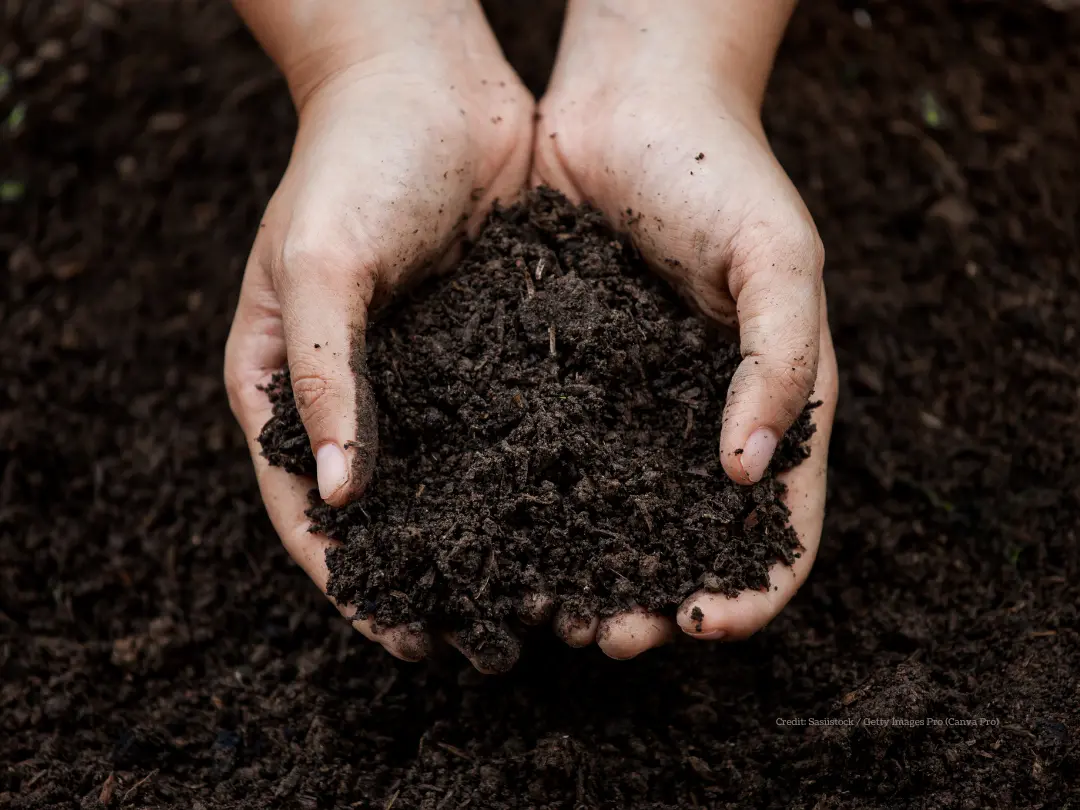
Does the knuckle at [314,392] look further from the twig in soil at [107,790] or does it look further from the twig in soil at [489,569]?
the twig in soil at [107,790]

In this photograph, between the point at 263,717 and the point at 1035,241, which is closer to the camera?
the point at 263,717

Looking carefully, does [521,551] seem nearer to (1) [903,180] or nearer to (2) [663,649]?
(2) [663,649]

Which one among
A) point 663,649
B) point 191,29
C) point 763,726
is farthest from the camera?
point 191,29

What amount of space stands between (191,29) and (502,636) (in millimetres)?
3032

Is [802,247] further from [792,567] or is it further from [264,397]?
[264,397]

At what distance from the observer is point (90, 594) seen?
112 inches

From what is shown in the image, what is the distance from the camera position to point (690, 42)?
8.95 feet

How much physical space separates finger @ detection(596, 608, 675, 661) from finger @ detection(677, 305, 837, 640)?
68 mm

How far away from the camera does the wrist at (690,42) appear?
106 inches

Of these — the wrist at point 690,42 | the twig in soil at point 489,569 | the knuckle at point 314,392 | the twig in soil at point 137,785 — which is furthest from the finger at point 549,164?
the twig in soil at point 137,785

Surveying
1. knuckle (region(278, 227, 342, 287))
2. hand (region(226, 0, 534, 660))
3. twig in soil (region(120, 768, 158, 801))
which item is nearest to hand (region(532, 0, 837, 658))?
hand (region(226, 0, 534, 660))

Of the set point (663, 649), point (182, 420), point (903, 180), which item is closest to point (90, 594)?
point (182, 420)

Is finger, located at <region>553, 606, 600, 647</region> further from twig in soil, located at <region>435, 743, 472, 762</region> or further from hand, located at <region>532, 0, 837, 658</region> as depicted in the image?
twig in soil, located at <region>435, 743, 472, 762</region>

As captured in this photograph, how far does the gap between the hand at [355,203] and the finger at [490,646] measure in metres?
0.12
